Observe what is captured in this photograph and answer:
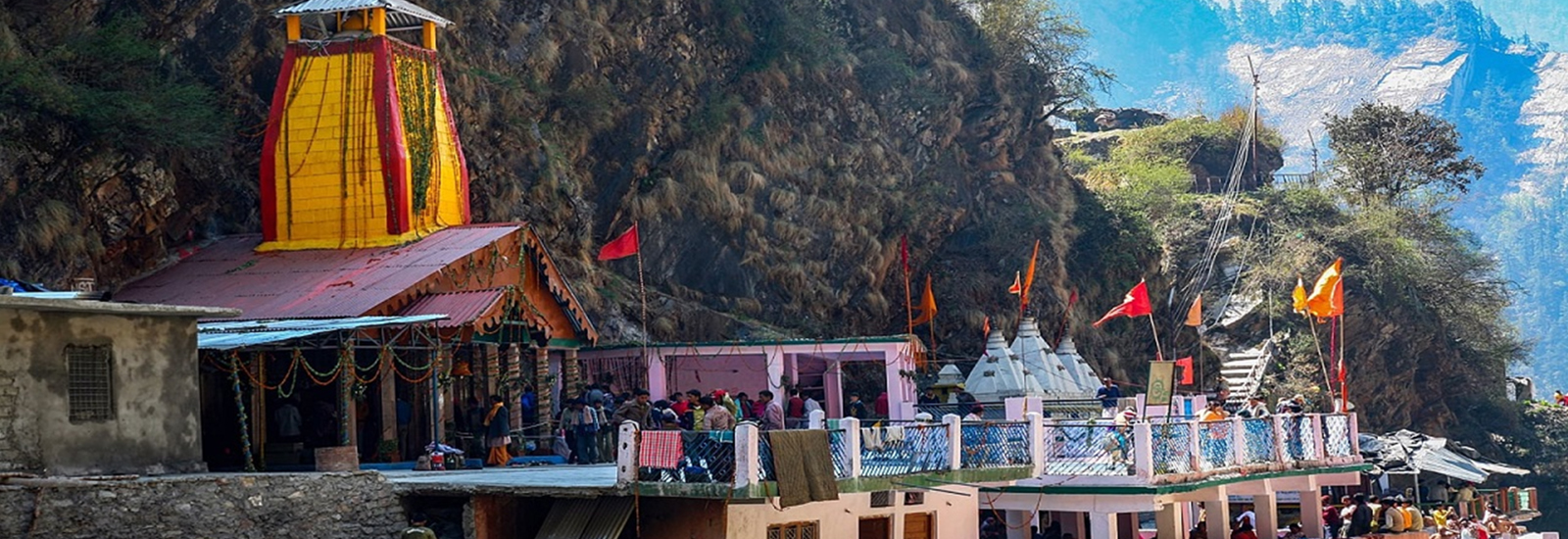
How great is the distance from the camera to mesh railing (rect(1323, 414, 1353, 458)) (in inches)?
1219

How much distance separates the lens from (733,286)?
142 ft

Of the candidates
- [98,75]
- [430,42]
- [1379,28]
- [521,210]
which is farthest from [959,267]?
[1379,28]

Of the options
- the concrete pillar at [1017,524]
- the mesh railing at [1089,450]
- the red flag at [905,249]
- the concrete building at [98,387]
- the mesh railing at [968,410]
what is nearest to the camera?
the concrete building at [98,387]

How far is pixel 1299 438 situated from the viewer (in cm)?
3012

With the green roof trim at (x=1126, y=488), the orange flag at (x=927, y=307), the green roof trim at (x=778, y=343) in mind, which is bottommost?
the green roof trim at (x=1126, y=488)

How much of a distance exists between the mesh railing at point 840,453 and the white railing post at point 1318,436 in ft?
35.7

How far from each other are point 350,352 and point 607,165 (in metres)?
18.9

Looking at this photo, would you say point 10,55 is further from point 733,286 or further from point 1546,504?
point 1546,504

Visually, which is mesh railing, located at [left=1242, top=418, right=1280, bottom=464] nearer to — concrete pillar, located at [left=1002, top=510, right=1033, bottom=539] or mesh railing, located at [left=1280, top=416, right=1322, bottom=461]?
mesh railing, located at [left=1280, top=416, right=1322, bottom=461]

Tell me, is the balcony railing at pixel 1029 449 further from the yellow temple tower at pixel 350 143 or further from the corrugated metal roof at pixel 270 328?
the yellow temple tower at pixel 350 143

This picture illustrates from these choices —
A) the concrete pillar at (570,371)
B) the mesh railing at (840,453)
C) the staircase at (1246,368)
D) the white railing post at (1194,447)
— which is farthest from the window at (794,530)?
the staircase at (1246,368)

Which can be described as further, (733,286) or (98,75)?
(733,286)

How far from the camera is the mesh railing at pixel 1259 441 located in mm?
28419

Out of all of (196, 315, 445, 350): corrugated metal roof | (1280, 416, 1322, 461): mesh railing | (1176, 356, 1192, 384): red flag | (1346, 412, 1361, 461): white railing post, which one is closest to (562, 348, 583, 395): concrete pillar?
(196, 315, 445, 350): corrugated metal roof
